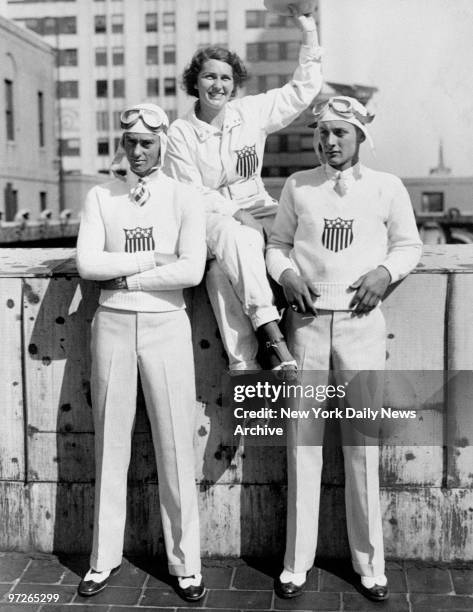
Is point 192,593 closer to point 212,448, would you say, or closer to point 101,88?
point 212,448

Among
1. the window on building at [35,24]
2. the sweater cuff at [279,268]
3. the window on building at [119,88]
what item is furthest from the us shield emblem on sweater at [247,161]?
the window on building at [35,24]

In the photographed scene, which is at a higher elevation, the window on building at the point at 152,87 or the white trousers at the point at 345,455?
the window on building at the point at 152,87

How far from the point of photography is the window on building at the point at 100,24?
252ft

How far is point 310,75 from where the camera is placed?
15.5 ft

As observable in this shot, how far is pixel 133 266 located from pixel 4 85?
47.9 metres

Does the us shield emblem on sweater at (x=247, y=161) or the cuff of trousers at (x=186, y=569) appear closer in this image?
the cuff of trousers at (x=186, y=569)

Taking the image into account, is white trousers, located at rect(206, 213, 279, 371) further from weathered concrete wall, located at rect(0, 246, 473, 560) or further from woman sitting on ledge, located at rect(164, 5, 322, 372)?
weathered concrete wall, located at rect(0, 246, 473, 560)

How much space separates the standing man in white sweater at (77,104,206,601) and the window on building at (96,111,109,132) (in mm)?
73923

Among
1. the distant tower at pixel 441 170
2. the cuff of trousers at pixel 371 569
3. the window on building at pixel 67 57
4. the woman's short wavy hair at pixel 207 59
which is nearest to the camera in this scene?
the cuff of trousers at pixel 371 569

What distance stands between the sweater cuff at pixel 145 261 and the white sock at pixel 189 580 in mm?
1416

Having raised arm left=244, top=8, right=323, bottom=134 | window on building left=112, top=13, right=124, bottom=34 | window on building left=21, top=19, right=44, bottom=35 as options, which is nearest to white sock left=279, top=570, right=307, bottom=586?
raised arm left=244, top=8, right=323, bottom=134

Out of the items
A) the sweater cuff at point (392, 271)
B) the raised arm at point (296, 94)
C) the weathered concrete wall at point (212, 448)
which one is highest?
the raised arm at point (296, 94)

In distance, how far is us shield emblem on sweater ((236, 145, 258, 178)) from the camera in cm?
461

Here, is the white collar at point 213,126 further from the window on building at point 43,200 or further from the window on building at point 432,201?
the window on building at point 432,201
